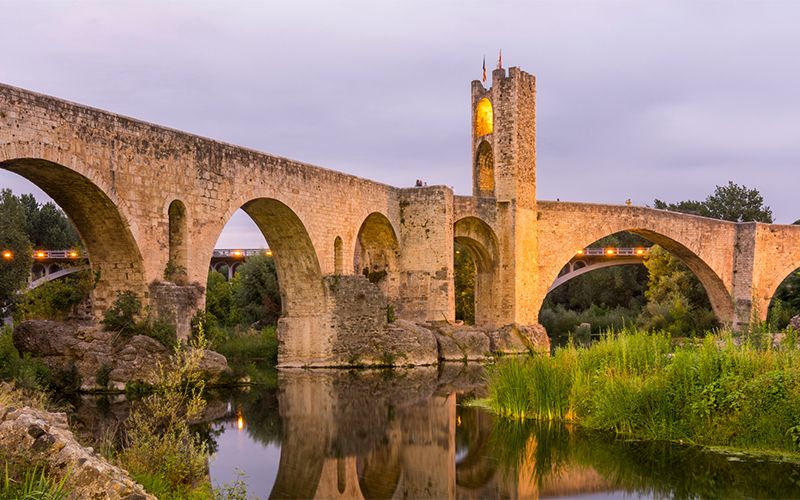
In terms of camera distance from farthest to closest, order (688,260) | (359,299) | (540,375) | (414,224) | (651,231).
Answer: (688,260) → (651,231) → (414,224) → (359,299) → (540,375)

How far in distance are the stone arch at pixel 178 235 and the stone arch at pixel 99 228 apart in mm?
990

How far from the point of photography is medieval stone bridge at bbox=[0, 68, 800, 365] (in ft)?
41.7

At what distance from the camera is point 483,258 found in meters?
24.8

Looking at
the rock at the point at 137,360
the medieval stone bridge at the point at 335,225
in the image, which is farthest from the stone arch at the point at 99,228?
the rock at the point at 137,360

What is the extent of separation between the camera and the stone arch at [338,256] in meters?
19.6

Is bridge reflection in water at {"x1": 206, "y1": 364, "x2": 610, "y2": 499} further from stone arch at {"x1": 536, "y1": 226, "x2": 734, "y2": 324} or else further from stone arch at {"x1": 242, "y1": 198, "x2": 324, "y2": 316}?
stone arch at {"x1": 536, "y1": 226, "x2": 734, "y2": 324}

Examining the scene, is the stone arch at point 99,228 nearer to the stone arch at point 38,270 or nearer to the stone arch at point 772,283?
the stone arch at point 38,270

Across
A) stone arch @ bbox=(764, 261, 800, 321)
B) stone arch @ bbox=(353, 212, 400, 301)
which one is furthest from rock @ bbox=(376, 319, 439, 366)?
stone arch @ bbox=(764, 261, 800, 321)

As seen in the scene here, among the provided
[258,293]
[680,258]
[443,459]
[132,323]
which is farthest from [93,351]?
[680,258]

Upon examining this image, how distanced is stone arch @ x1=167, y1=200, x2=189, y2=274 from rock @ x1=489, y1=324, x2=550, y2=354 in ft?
32.2

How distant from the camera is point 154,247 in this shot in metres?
13.6

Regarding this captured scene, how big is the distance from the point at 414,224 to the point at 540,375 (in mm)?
11609

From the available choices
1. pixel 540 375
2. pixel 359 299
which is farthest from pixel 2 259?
pixel 540 375

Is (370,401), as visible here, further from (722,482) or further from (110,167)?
(722,482)
